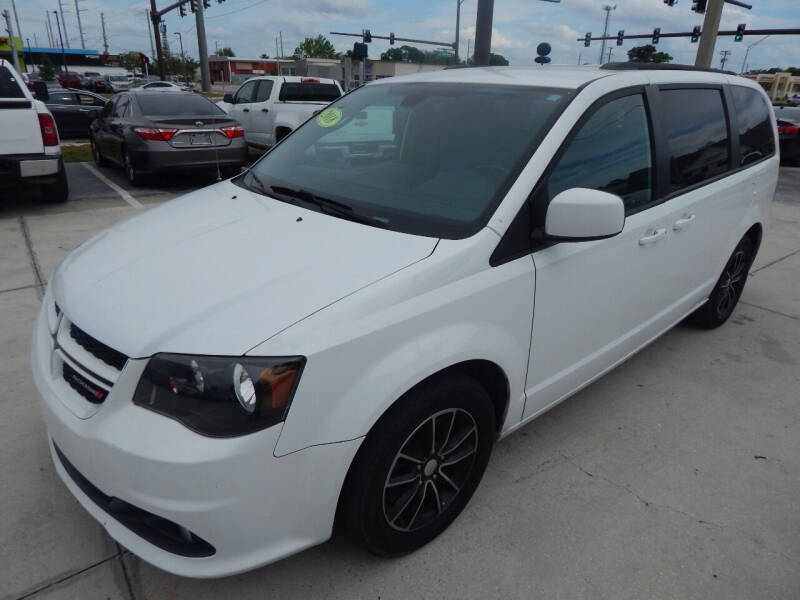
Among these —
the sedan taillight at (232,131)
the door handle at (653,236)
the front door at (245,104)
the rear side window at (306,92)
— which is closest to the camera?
the door handle at (653,236)

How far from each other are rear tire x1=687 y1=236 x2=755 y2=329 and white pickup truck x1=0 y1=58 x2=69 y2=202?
7178mm

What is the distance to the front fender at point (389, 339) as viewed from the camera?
1655mm

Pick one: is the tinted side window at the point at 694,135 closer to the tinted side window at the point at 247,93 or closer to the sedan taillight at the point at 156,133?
the sedan taillight at the point at 156,133

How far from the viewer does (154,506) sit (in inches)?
65.0

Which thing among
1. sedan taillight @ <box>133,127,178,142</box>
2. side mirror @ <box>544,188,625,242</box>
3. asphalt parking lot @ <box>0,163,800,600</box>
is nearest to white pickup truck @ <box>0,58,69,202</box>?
sedan taillight @ <box>133,127,178,142</box>

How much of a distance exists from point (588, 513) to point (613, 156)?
5.23 feet

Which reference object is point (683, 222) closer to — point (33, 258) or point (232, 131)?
point (33, 258)

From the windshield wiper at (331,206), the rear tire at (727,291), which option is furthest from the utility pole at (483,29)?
the windshield wiper at (331,206)

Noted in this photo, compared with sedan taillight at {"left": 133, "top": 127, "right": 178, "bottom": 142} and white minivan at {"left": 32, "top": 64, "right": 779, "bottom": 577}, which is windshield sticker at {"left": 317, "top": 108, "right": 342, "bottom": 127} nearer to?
white minivan at {"left": 32, "top": 64, "right": 779, "bottom": 577}

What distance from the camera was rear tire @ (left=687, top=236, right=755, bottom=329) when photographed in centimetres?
409

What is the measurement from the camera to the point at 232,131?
8.98 meters

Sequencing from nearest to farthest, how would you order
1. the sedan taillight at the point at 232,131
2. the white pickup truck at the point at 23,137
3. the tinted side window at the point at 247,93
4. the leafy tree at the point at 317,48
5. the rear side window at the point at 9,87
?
the white pickup truck at the point at 23,137 < the rear side window at the point at 9,87 < the sedan taillight at the point at 232,131 < the tinted side window at the point at 247,93 < the leafy tree at the point at 317,48

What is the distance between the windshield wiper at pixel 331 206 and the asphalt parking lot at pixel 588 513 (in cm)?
128

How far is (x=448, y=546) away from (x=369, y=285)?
46.2 inches
